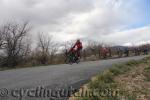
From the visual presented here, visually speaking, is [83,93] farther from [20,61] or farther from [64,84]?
[20,61]

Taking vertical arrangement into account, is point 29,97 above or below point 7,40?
below

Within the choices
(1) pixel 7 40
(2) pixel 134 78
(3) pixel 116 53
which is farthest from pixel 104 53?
(2) pixel 134 78

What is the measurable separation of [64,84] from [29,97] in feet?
6.98

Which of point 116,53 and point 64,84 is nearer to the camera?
point 64,84

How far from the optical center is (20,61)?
152ft

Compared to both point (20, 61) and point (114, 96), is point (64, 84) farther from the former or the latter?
point (20, 61)

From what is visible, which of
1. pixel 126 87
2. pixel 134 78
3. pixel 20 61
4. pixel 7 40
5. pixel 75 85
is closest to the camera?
pixel 75 85

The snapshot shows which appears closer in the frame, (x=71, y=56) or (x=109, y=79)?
(x=109, y=79)

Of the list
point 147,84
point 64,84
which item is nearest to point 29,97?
point 64,84

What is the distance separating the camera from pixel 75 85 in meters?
9.67

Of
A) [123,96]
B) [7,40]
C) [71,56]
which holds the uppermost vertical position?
[7,40]

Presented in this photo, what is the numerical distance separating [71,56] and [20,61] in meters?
22.8

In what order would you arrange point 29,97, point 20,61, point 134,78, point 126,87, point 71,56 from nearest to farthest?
1. point 29,97
2. point 126,87
3. point 134,78
4. point 71,56
5. point 20,61

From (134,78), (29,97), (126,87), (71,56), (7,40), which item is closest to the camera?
(29,97)
